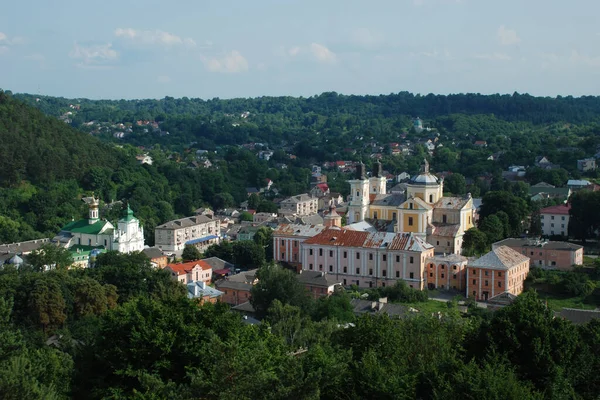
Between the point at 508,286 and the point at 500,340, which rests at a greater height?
the point at 500,340

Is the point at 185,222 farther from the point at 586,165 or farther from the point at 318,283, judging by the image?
the point at 586,165

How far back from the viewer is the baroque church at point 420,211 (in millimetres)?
40281

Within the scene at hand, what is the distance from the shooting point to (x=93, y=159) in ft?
210

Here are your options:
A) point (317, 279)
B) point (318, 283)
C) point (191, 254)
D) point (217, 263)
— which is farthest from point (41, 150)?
point (318, 283)

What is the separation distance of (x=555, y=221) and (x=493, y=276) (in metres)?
14.3

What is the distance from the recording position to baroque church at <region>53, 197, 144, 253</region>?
4506 centimetres

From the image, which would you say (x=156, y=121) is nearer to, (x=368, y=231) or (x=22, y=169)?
(x=22, y=169)

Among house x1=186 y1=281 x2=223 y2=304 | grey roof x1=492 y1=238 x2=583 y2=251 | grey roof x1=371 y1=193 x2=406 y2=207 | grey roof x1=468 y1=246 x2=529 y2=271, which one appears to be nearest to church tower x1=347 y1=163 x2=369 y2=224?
grey roof x1=371 y1=193 x2=406 y2=207

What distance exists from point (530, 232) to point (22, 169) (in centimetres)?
3303

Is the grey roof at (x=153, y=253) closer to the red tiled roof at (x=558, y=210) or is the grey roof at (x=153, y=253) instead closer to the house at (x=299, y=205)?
the house at (x=299, y=205)

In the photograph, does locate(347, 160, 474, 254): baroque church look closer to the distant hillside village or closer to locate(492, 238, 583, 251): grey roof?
the distant hillside village

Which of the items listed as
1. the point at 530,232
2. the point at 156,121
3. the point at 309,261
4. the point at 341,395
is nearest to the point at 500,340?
the point at 341,395

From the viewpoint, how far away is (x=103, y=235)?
45281 millimetres

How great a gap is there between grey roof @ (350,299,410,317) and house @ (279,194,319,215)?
28641mm
